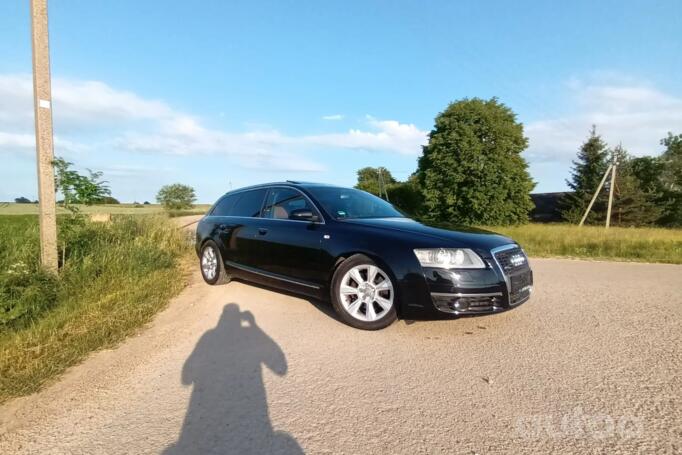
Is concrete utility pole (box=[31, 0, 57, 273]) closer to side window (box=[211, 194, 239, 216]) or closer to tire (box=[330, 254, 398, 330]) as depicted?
side window (box=[211, 194, 239, 216])

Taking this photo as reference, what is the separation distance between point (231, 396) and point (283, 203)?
2959 mm

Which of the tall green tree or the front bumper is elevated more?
the tall green tree

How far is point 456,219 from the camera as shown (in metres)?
30.8

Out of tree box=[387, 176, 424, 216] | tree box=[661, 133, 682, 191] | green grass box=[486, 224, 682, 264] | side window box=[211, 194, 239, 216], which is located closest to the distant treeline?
tree box=[661, 133, 682, 191]

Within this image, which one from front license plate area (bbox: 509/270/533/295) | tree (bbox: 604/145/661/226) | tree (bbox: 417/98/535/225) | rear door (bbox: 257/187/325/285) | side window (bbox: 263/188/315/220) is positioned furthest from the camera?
tree (bbox: 604/145/661/226)

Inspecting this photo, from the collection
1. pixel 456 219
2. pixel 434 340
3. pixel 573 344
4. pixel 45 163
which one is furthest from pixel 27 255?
pixel 456 219

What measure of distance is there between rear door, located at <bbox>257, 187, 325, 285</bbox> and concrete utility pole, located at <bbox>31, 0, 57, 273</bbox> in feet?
9.06

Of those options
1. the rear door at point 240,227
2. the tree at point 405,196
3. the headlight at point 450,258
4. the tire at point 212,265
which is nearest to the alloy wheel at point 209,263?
the tire at point 212,265

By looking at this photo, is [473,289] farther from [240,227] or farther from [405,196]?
[405,196]

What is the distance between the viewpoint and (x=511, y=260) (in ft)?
13.0

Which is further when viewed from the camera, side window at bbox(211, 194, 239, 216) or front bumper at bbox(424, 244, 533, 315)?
side window at bbox(211, 194, 239, 216)

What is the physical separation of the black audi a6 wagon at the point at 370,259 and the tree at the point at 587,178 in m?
32.0

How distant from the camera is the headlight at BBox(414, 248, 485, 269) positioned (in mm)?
3643

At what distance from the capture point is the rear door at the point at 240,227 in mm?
5477
